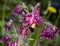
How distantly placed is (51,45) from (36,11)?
151cm

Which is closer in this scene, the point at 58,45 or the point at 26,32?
the point at 26,32

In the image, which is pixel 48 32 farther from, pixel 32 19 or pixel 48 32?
pixel 32 19

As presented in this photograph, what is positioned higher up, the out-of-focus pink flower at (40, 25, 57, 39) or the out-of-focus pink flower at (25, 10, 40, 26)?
the out-of-focus pink flower at (25, 10, 40, 26)

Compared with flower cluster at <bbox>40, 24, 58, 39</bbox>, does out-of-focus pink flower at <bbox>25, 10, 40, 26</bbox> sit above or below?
above

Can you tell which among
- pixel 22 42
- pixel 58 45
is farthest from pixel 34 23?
pixel 58 45

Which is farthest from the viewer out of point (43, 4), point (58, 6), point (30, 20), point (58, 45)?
point (58, 6)

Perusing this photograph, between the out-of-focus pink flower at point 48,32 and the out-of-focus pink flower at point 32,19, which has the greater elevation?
the out-of-focus pink flower at point 32,19

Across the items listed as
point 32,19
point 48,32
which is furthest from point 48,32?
point 32,19

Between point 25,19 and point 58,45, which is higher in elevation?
point 25,19

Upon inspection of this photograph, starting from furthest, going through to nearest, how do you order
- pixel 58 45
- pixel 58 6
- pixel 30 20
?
pixel 58 6
pixel 58 45
pixel 30 20

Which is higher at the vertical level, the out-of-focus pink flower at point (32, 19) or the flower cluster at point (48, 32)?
the out-of-focus pink flower at point (32, 19)

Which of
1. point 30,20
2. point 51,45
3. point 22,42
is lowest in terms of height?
point 51,45

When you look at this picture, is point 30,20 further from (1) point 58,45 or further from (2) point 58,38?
(1) point 58,45

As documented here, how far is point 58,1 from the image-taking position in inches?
141
